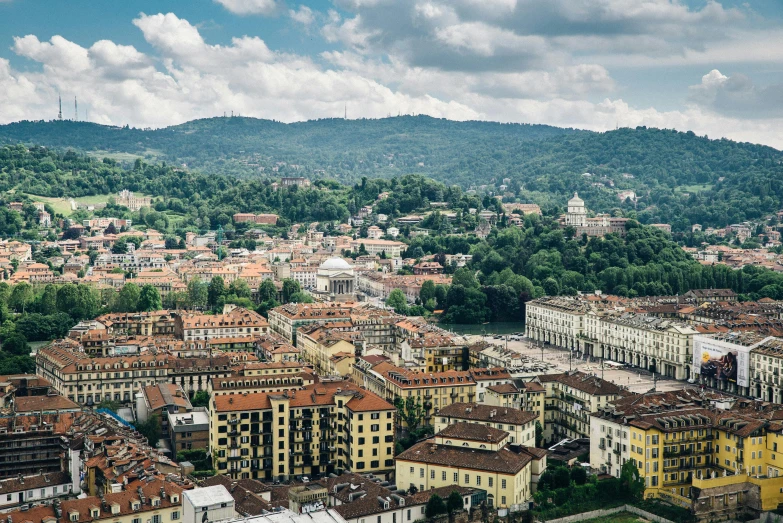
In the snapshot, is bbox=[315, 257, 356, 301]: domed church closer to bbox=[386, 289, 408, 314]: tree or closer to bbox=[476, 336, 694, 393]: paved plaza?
bbox=[386, 289, 408, 314]: tree

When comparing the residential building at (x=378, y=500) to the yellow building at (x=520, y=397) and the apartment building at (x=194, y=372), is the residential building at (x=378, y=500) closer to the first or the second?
the yellow building at (x=520, y=397)

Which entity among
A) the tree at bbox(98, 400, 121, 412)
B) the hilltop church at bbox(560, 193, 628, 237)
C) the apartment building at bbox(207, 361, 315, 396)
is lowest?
the tree at bbox(98, 400, 121, 412)

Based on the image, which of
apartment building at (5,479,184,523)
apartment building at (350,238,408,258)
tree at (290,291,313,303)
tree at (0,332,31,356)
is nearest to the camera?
apartment building at (5,479,184,523)

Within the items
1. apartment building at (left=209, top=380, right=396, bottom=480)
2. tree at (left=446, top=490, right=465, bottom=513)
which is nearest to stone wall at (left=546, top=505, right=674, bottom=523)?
tree at (left=446, top=490, right=465, bottom=513)

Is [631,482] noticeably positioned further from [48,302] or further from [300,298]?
[48,302]

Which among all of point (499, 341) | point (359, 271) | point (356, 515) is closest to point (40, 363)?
point (356, 515)

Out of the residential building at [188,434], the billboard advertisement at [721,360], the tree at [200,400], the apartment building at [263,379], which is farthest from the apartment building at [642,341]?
the residential building at [188,434]
